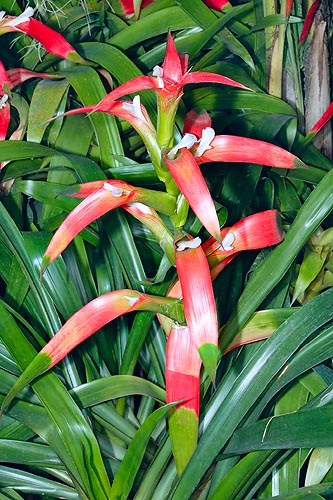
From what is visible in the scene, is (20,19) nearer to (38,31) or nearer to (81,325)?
(38,31)

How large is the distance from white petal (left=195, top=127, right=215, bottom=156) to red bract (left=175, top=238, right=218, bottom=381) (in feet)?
0.27

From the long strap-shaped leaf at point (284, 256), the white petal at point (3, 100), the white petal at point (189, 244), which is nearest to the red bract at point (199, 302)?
the white petal at point (189, 244)

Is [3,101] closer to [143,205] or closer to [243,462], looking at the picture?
[143,205]

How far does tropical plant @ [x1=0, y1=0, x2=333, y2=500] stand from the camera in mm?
597

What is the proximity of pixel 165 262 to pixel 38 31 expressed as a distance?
358 mm

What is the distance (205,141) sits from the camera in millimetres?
589

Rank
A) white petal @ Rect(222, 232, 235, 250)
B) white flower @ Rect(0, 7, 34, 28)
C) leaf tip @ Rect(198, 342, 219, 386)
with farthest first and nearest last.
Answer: white flower @ Rect(0, 7, 34, 28)
white petal @ Rect(222, 232, 235, 250)
leaf tip @ Rect(198, 342, 219, 386)

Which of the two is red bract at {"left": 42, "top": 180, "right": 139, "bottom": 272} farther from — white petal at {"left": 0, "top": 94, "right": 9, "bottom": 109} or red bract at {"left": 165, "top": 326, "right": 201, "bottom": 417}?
white petal at {"left": 0, "top": 94, "right": 9, "bottom": 109}

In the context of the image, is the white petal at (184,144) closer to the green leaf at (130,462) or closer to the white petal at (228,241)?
the white petal at (228,241)

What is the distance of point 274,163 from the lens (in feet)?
1.96

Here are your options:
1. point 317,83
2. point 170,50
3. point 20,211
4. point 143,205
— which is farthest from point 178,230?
point 317,83

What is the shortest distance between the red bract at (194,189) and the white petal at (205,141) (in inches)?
1.2

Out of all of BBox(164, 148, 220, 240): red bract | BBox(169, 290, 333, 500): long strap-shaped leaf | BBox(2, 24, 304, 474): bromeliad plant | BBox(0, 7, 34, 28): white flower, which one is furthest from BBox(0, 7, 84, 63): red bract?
BBox(169, 290, 333, 500): long strap-shaped leaf

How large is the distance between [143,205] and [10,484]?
0.35m
